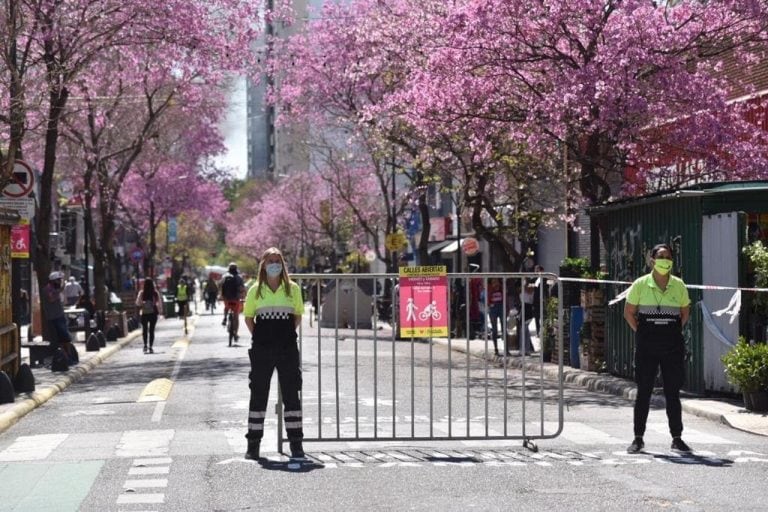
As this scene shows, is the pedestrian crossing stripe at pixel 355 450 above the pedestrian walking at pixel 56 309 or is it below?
below

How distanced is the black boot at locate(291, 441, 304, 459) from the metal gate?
0.66 ft

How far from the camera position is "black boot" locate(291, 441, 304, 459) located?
12.1 metres

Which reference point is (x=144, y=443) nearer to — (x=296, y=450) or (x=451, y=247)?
(x=296, y=450)

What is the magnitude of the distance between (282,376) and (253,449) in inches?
26.7

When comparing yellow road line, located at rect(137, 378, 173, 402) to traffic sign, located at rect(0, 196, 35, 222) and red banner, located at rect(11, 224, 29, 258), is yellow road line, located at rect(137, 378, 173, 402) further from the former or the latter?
red banner, located at rect(11, 224, 29, 258)

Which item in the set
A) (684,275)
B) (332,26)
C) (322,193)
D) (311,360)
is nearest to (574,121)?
(684,275)

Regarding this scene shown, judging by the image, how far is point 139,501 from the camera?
983 centimetres

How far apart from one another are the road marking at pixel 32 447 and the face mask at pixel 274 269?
271cm

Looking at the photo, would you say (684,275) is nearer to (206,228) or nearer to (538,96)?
(538,96)

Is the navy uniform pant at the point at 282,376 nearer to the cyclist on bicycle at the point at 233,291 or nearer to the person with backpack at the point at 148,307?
the cyclist on bicycle at the point at 233,291

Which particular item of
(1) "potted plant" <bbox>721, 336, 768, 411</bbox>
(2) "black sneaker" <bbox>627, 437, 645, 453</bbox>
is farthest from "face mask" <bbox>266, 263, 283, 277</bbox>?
(1) "potted plant" <bbox>721, 336, 768, 411</bbox>

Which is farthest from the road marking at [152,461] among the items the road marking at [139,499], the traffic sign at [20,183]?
the traffic sign at [20,183]

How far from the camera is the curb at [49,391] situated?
16.5 meters

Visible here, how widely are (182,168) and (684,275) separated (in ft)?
159
